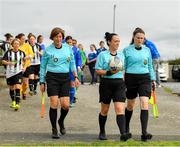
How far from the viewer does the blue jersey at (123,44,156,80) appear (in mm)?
8820

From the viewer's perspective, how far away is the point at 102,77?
8.69 m

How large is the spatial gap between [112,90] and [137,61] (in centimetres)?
69

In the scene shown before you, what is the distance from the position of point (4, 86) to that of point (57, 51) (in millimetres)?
9683

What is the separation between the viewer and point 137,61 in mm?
8812

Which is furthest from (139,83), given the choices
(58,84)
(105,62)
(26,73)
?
(26,73)

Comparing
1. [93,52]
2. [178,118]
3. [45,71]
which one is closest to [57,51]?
[45,71]

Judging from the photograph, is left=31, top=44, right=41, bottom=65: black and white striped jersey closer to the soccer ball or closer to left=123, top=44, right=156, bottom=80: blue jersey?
left=123, top=44, right=156, bottom=80: blue jersey

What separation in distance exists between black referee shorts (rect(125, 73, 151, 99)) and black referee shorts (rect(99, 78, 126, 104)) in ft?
0.81

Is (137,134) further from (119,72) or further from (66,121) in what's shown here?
(66,121)

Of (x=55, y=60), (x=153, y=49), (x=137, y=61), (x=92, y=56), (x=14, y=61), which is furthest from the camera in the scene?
(x=92, y=56)

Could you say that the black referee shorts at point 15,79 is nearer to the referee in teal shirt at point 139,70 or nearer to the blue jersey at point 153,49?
the blue jersey at point 153,49

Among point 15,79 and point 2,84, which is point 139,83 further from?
point 2,84

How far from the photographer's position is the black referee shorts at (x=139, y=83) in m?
8.83

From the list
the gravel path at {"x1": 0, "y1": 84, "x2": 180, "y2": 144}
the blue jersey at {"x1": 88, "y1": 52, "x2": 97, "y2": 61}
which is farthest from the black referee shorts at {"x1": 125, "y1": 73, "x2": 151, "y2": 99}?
the blue jersey at {"x1": 88, "y1": 52, "x2": 97, "y2": 61}
